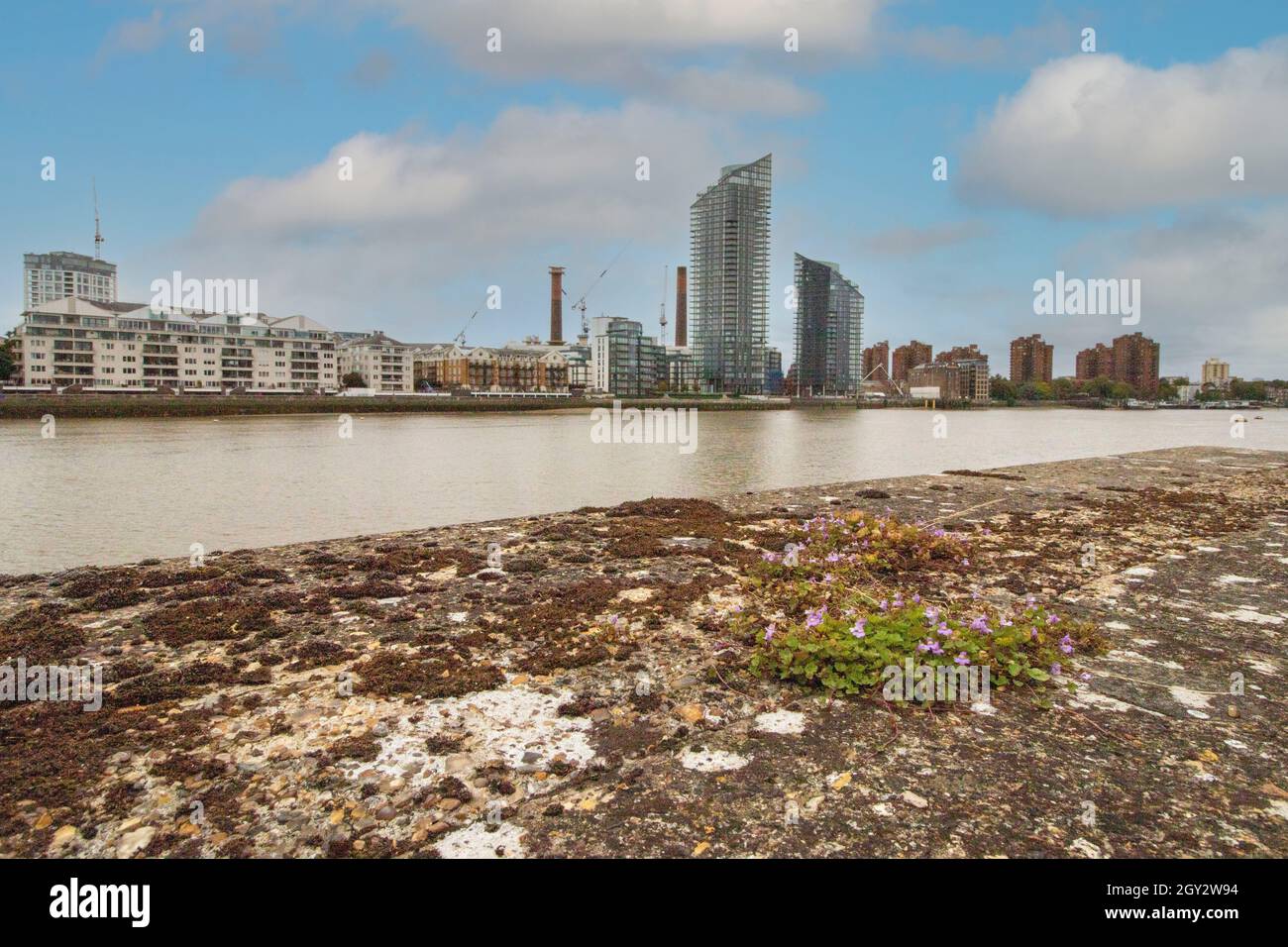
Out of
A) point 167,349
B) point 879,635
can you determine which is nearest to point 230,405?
point 167,349

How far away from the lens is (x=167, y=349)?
156 meters

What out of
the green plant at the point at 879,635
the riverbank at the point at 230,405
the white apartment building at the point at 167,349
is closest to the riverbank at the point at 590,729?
the green plant at the point at 879,635

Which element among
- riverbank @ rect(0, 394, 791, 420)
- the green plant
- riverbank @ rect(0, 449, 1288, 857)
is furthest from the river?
riverbank @ rect(0, 394, 791, 420)

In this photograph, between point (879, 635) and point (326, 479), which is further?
point (326, 479)

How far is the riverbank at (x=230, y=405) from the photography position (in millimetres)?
91750

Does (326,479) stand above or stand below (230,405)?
below

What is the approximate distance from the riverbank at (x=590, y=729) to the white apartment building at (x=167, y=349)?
168 metres

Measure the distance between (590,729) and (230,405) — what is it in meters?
125

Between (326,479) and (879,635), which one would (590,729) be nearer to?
(879,635)

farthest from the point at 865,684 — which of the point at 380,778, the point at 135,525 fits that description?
the point at 135,525

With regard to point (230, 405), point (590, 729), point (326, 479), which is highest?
point (230, 405)

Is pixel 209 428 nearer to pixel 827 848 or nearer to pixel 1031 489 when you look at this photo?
pixel 1031 489

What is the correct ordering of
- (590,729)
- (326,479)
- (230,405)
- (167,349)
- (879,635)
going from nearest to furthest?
(590,729) → (879,635) → (326,479) → (230,405) → (167,349)

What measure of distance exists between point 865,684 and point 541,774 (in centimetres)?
259
